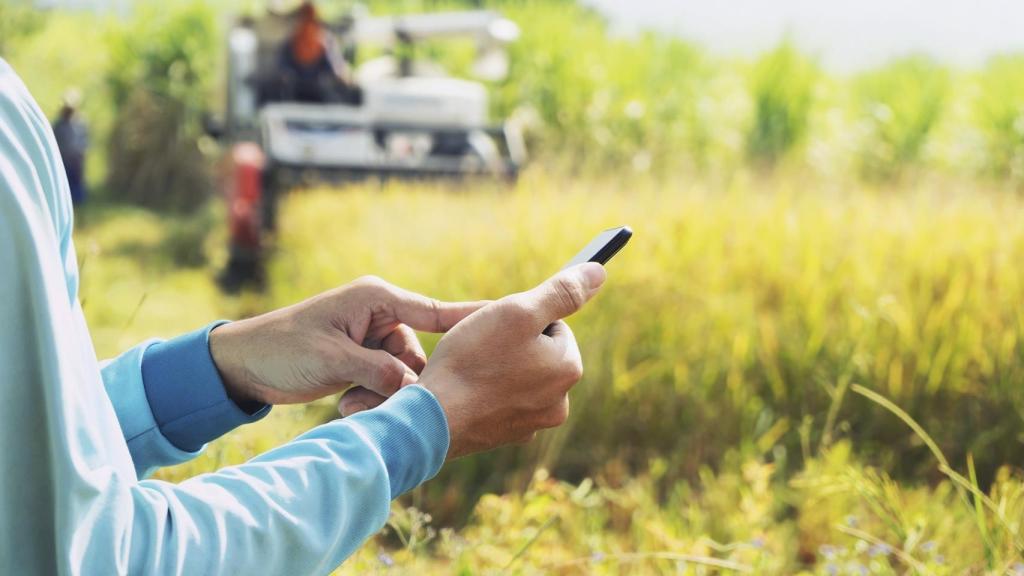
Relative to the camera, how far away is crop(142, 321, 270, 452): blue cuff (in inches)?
58.4

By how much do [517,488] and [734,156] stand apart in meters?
7.76

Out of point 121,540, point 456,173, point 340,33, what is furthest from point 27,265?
point 340,33

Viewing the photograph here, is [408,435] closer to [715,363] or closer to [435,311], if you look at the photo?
[435,311]

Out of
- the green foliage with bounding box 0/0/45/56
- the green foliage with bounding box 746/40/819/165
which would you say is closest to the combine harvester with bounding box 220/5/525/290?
the green foliage with bounding box 0/0/45/56

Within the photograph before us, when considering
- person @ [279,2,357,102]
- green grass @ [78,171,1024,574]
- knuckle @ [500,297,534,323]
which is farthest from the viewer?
person @ [279,2,357,102]

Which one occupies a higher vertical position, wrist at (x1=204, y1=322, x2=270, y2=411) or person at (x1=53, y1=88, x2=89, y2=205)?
wrist at (x1=204, y1=322, x2=270, y2=411)

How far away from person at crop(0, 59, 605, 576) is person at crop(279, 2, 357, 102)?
303 inches

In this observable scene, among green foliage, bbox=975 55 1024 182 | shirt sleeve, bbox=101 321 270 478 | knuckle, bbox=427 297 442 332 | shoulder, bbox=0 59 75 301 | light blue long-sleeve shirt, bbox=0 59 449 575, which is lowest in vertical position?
green foliage, bbox=975 55 1024 182

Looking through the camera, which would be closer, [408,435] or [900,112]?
[408,435]

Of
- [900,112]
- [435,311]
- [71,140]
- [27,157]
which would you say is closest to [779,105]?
[900,112]

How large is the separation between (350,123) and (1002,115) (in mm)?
5319

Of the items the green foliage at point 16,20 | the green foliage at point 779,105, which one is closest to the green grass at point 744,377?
the green foliage at point 16,20

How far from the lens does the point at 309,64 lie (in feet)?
29.8

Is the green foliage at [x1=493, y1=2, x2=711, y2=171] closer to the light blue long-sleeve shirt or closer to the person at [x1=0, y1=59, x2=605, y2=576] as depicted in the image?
the person at [x1=0, y1=59, x2=605, y2=576]
